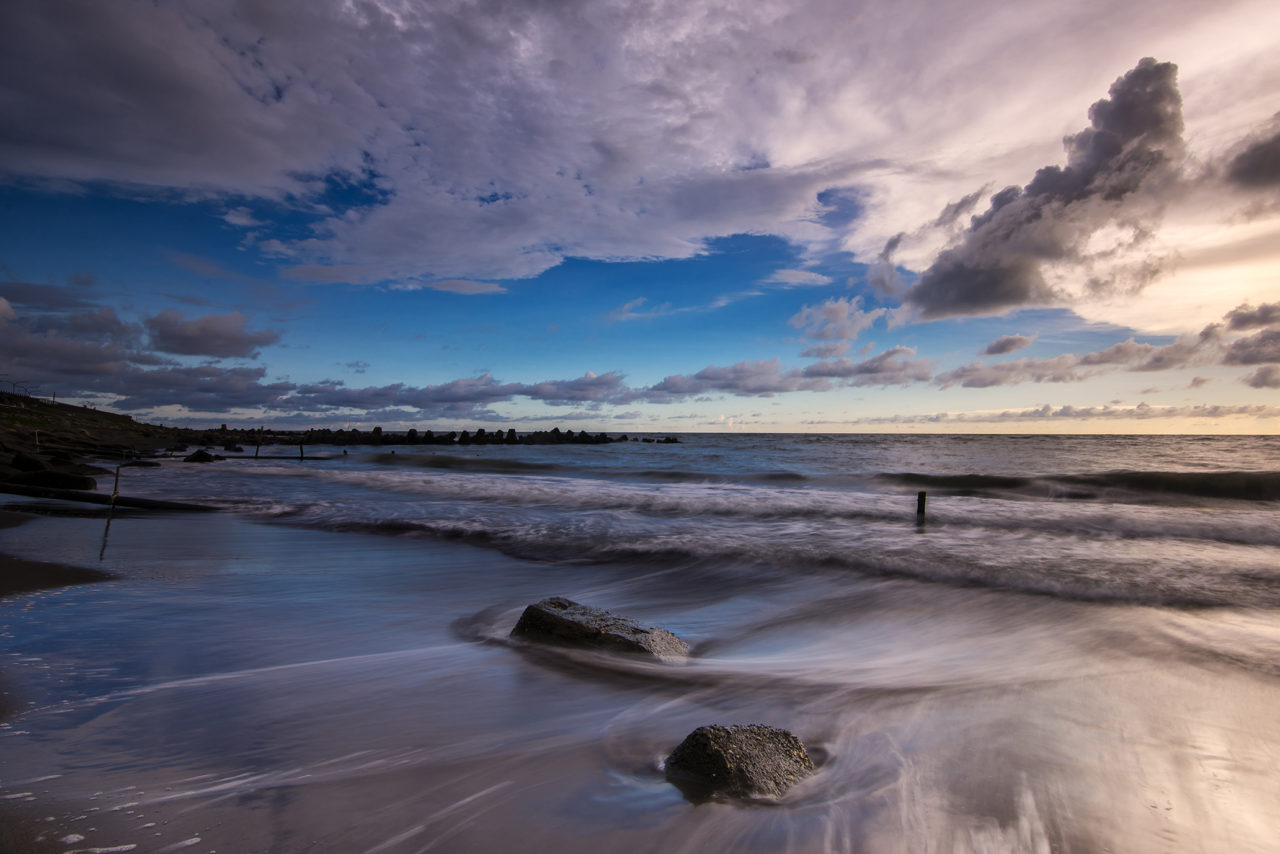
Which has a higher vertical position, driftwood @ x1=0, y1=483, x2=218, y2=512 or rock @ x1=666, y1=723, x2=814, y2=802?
rock @ x1=666, y1=723, x2=814, y2=802

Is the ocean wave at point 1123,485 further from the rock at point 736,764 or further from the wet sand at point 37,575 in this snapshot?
the wet sand at point 37,575

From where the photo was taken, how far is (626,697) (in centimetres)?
349

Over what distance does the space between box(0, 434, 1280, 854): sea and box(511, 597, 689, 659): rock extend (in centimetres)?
12

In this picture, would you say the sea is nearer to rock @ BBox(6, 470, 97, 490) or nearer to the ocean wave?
rock @ BBox(6, 470, 97, 490)

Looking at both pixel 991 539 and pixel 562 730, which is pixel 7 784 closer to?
pixel 562 730

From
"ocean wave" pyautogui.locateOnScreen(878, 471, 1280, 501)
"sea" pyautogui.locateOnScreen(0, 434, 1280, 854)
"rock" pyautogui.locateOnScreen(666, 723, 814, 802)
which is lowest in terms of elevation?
"sea" pyautogui.locateOnScreen(0, 434, 1280, 854)

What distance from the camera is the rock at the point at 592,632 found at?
4219 mm

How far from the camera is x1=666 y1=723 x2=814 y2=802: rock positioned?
7.63 ft

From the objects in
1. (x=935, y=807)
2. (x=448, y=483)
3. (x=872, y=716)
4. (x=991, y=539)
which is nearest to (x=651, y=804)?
(x=935, y=807)

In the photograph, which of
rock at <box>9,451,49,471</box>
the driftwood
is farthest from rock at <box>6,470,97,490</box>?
rock at <box>9,451,49,471</box>

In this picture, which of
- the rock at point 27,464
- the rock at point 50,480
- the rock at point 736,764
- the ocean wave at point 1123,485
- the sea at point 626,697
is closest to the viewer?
the sea at point 626,697

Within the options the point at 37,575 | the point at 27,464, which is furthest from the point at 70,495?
the point at 37,575

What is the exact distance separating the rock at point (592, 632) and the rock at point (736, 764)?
5.33ft

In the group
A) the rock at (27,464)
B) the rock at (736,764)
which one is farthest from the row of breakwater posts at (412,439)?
the rock at (736,764)
